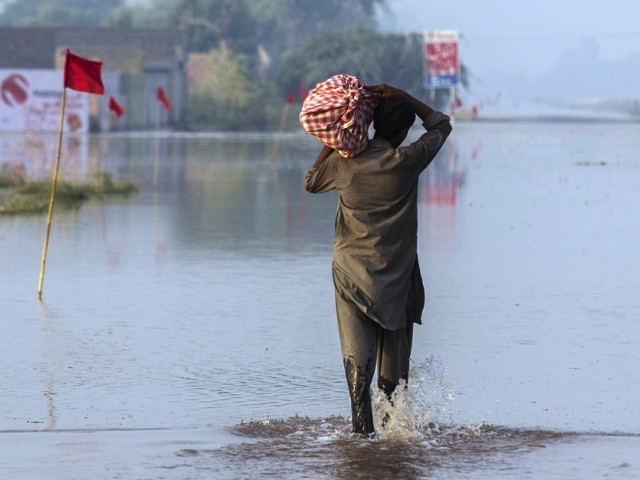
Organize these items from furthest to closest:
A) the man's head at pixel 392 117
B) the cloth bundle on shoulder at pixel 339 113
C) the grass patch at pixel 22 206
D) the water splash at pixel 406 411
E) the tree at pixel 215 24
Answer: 1. the tree at pixel 215 24
2. the grass patch at pixel 22 206
3. the water splash at pixel 406 411
4. the man's head at pixel 392 117
5. the cloth bundle on shoulder at pixel 339 113

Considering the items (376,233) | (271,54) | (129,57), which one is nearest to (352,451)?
(376,233)

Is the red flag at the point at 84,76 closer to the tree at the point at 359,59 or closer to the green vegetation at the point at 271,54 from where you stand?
the green vegetation at the point at 271,54

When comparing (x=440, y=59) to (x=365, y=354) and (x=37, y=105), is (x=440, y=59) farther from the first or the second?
(x=365, y=354)

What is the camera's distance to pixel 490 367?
31.9 ft

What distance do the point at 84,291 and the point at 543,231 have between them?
7.27 metres

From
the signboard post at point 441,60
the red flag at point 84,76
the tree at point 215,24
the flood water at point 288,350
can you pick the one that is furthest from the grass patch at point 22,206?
the tree at point 215,24

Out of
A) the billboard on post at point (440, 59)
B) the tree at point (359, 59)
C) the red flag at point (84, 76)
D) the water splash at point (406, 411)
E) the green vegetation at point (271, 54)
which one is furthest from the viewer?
the billboard on post at point (440, 59)

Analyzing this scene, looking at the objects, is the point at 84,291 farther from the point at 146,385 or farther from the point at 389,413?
the point at 389,413

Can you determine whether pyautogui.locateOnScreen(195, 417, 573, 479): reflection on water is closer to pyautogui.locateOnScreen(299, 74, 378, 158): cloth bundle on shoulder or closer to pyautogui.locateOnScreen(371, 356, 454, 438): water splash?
pyautogui.locateOnScreen(371, 356, 454, 438): water splash

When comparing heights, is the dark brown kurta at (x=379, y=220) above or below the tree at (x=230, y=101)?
above

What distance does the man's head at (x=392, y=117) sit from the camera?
7332 mm

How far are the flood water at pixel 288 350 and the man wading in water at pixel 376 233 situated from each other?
400 mm

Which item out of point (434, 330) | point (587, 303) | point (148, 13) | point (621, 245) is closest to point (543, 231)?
point (621, 245)

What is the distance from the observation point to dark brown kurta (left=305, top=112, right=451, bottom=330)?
7355mm
